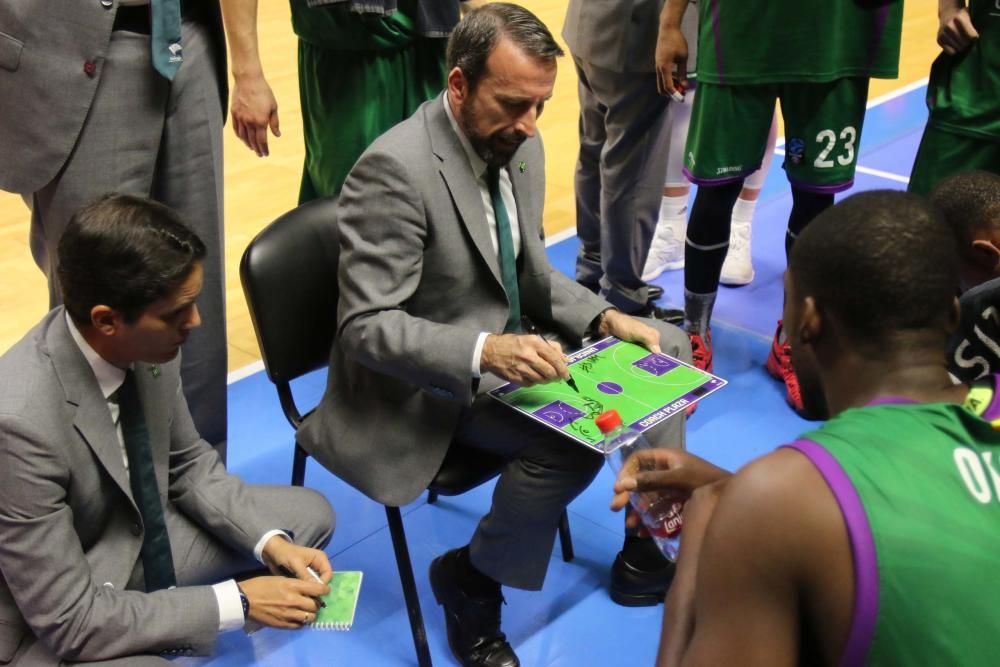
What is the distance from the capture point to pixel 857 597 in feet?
3.58

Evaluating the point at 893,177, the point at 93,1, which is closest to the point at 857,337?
the point at 93,1

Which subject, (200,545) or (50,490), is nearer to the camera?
(50,490)

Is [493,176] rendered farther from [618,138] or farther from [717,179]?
[618,138]

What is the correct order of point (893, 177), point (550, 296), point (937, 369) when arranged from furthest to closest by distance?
point (893, 177) < point (550, 296) < point (937, 369)

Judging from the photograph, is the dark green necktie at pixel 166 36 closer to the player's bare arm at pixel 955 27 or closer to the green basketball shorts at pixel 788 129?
the green basketball shorts at pixel 788 129

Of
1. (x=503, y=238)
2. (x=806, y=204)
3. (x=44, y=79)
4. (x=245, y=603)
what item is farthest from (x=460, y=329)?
(x=806, y=204)

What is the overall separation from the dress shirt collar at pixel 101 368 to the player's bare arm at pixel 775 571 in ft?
3.80

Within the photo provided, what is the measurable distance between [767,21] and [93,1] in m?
1.82

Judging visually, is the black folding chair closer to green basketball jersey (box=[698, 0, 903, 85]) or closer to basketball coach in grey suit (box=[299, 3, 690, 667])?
basketball coach in grey suit (box=[299, 3, 690, 667])

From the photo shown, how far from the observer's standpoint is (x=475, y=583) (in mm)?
2416

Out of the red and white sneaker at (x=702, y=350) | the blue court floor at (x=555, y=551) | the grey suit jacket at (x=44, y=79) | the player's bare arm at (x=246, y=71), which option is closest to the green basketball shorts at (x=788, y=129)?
the red and white sneaker at (x=702, y=350)

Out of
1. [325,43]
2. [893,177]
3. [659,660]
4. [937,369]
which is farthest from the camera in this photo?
[893,177]

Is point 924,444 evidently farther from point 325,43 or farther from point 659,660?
point 325,43

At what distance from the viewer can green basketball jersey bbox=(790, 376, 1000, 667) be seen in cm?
108
